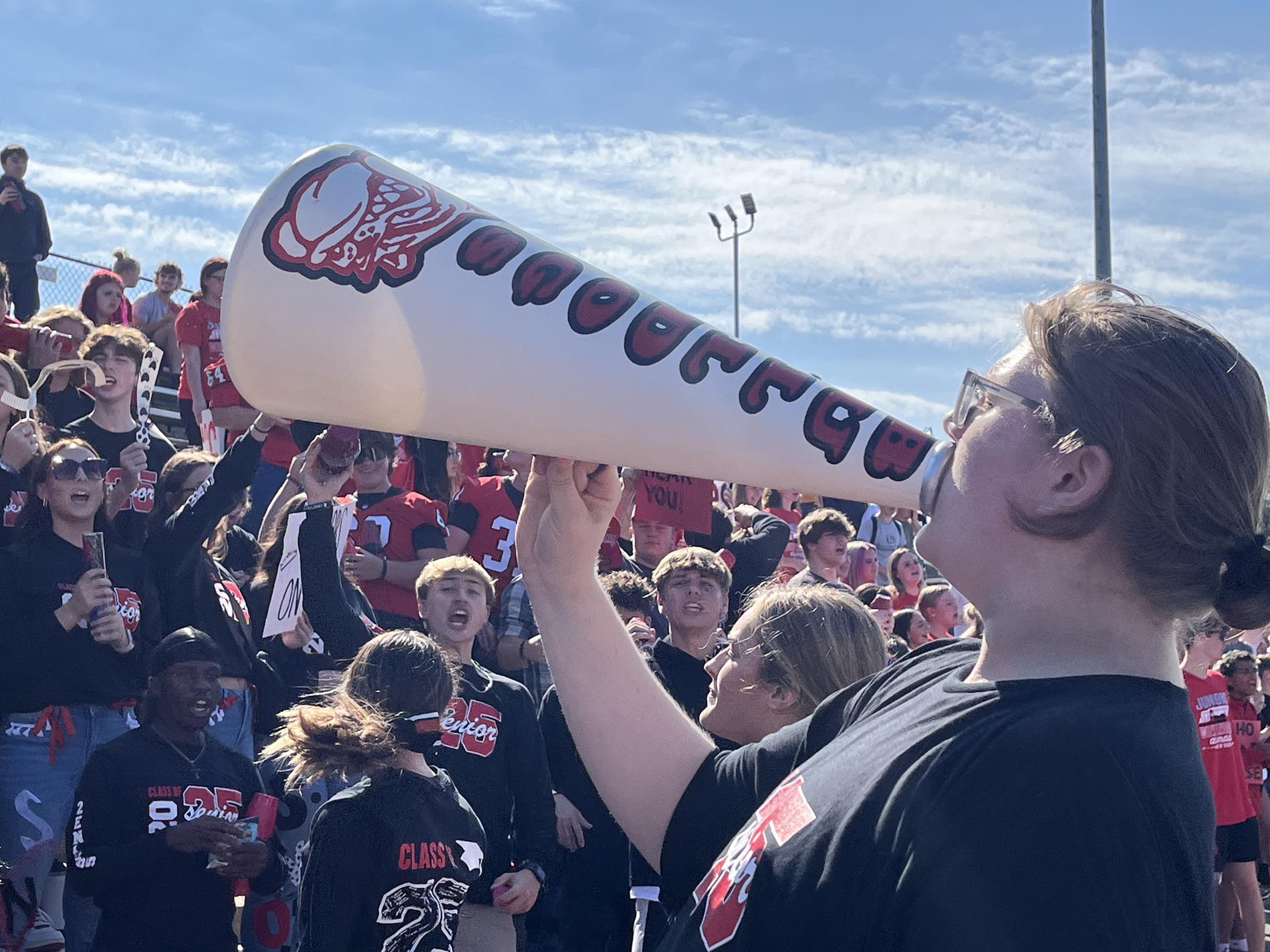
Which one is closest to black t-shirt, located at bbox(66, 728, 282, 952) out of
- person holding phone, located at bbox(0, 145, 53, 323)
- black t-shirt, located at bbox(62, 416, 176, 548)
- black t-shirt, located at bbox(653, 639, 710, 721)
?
black t-shirt, located at bbox(62, 416, 176, 548)

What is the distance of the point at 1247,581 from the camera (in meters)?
1.16

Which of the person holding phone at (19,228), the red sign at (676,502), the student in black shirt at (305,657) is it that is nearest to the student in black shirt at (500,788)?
the student in black shirt at (305,657)

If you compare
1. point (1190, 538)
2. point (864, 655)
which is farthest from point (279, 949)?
point (1190, 538)

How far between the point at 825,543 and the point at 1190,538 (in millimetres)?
5234

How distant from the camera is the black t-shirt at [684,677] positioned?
421 centimetres

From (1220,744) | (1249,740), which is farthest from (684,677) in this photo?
(1249,740)

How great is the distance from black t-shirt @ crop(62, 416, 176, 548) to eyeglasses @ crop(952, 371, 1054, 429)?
3893 millimetres

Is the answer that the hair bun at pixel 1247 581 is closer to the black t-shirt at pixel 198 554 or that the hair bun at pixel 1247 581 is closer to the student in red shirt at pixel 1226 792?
the black t-shirt at pixel 198 554

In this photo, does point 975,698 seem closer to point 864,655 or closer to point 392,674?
point 864,655

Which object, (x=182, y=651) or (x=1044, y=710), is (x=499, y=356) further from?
(x=182, y=651)

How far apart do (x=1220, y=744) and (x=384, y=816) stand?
17.0 feet

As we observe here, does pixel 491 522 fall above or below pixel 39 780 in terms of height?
above

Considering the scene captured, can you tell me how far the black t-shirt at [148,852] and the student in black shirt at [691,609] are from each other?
1.47 metres

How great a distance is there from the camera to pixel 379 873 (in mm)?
2879
